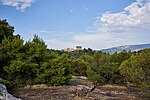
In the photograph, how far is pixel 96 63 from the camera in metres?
21.5

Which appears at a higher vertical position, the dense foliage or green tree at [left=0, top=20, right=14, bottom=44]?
green tree at [left=0, top=20, right=14, bottom=44]

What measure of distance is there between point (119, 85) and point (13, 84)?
347 inches

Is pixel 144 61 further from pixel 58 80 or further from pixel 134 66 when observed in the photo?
pixel 58 80

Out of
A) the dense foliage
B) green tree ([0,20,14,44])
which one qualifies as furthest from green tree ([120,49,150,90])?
green tree ([0,20,14,44])

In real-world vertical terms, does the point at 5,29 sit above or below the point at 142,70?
above

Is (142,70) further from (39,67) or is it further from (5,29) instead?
(5,29)

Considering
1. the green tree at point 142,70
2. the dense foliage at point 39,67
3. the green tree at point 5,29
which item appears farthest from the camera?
the green tree at point 5,29

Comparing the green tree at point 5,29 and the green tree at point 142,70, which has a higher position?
the green tree at point 5,29

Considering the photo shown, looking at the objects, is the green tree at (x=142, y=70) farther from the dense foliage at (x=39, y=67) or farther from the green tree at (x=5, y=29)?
the green tree at (x=5, y=29)

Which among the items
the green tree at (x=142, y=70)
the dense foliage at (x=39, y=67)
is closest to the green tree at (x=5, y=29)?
the dense foliage at (x=39, y=67)

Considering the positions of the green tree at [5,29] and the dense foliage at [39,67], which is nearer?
the dense foliage at [39,67]

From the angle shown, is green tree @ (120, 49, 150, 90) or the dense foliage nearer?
green tree @ (120, 49, 150, 90)

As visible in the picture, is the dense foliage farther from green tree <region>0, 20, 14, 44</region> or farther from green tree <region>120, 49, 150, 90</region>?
green tree <region>120, 49, 150, 90</region>

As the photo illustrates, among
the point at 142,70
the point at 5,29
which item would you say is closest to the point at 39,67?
the point at 5,29
